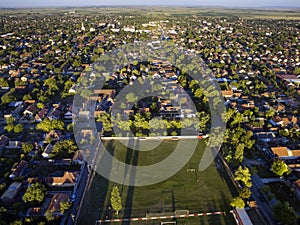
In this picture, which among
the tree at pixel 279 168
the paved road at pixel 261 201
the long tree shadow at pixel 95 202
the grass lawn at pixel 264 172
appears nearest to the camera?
the long tree shadow at pixel 95 202

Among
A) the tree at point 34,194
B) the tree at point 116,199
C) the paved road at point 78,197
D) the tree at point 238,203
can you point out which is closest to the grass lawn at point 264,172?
the tree at point 238,203

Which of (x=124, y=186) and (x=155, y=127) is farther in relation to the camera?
(x=155, y=127)

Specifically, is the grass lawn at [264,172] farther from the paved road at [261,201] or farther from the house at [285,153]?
the house at [285,153]

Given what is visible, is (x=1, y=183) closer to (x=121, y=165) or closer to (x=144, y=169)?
(x=121, y=165)

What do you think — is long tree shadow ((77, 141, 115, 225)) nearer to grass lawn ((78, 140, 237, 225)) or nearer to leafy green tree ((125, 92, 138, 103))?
grass lawn ((78, 140, 237, 225))

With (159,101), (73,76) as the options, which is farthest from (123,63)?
(159,101)

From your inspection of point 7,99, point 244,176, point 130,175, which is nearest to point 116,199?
point 130,175
